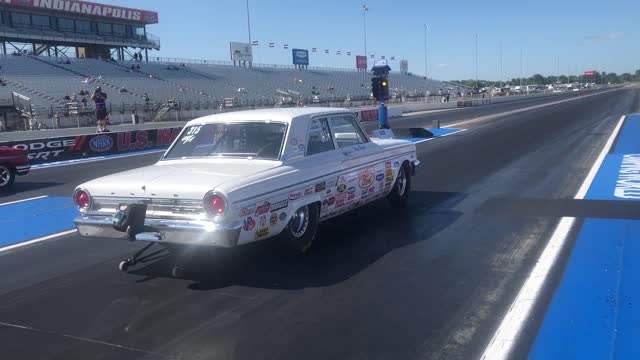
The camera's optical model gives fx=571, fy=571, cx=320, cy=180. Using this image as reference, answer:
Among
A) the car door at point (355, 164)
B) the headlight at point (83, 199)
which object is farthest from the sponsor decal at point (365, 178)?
the headlight at point (83, 199)

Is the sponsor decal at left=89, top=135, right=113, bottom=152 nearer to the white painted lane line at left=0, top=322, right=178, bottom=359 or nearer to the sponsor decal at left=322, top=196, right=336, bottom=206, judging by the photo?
the sponsor decal at left=322, top=196, right=336, bottom=206

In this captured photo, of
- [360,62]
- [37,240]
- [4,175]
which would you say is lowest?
[37,240]

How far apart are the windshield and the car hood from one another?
Result: 0.66ft

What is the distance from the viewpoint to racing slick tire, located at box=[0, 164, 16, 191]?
1196 cm

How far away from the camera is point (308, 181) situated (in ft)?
19.9

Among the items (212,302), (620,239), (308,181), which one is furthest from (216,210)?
(620,239)

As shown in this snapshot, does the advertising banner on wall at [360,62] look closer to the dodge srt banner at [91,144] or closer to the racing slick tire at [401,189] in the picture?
the dodge srt banner at [91,144]

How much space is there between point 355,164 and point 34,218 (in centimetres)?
538

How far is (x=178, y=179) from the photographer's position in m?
5.44

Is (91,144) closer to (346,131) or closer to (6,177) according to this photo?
(6,177)

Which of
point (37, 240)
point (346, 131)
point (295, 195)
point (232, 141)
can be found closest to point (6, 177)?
point (37, 240)

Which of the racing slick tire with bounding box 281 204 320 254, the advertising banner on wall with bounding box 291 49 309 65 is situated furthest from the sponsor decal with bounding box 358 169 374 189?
the advertising banner on wall with bounding box 291 49 309 65

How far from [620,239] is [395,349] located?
3899 mm

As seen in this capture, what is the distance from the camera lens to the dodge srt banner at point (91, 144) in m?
17.6
